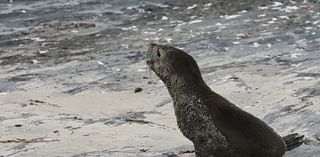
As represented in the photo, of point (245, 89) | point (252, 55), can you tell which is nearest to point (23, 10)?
point (252, 55)

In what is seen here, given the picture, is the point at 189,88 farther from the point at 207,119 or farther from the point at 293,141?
the point at 293,141

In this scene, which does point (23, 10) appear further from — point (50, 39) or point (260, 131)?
point (260, 131)

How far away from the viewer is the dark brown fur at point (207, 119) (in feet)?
15.3

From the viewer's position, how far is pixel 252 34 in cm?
1249

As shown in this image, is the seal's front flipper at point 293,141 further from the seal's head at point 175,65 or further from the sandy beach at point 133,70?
the seal's head at point 175,65

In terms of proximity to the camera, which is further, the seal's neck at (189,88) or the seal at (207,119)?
the seal's neck at (189,88)

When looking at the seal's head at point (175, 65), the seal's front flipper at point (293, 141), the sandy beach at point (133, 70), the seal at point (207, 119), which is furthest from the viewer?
the sandy beach at point (133, 70)

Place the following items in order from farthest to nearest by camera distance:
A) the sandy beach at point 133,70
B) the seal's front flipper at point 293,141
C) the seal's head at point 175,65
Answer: the sandy beach at point 133,70 < the seal's front flipper at point 293,141 < the seal's head at point 175,65

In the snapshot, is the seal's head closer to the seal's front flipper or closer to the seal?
the seal

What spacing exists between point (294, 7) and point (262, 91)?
24.3 ft

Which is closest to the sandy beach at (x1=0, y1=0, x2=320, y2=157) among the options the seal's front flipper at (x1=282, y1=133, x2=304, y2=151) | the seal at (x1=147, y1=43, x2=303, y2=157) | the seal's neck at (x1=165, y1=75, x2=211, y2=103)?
the seal's front flipper at (x1=282, y1=133, x2=304, y2=151)

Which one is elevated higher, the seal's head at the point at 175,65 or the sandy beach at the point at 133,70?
the seal's head at the point at 175,65

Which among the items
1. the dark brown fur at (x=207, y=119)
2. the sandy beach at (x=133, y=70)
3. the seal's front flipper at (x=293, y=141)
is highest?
the dark brown fur at (x=207, y=119)

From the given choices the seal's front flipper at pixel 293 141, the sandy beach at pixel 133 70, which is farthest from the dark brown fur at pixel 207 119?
the sandy beach at pixel 133 70
